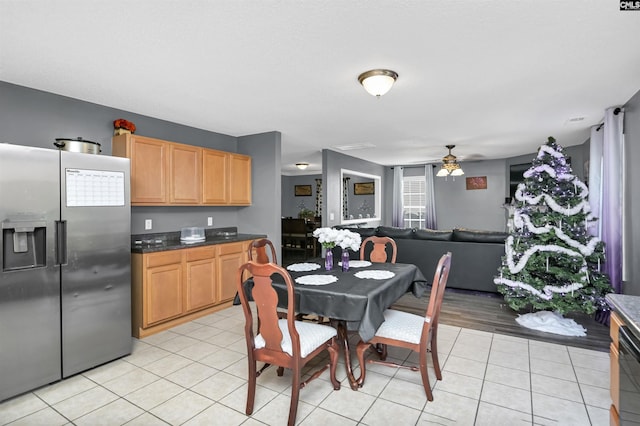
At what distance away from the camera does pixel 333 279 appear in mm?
2465

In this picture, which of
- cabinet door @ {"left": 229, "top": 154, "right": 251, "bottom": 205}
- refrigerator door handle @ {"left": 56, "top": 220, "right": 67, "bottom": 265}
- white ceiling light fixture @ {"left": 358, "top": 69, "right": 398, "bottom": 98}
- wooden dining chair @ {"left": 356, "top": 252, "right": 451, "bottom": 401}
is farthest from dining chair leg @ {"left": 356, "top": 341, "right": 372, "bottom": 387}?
cabinet door @ {"left": 229, "top": 154, "right": 251, "bottom": 205}

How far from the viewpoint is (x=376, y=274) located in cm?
263

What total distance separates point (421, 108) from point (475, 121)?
1096 millimetres

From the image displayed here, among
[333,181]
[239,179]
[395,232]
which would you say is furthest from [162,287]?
[333,181]

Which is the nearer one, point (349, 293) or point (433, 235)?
point (349, 293)

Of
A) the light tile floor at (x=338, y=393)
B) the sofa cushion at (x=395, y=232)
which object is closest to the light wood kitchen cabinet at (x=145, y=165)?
the light tile floor at (x=338, y=393)

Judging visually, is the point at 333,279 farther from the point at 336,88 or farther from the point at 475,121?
the point at 475,121

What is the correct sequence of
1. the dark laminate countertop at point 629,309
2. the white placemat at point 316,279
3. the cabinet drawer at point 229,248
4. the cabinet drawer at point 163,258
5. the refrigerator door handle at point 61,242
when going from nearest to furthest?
1. the dark laminate countertop at point 629,309
2. the white placemat at point 316,279
3. the refrigerator door handle at point 61,242
4. the cabinet drawer at point 163,258
5. the cabinet drawer at point 229,248

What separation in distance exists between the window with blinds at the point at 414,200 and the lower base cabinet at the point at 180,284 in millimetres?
5966

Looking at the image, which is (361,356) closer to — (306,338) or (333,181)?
(306,338)

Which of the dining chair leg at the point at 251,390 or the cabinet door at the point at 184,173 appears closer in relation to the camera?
the dining chair leg at the point at 251,390

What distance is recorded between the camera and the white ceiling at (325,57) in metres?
1.84

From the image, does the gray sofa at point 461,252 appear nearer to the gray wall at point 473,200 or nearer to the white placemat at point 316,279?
the white placemat at point 316,279

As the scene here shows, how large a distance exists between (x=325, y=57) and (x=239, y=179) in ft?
9.11
